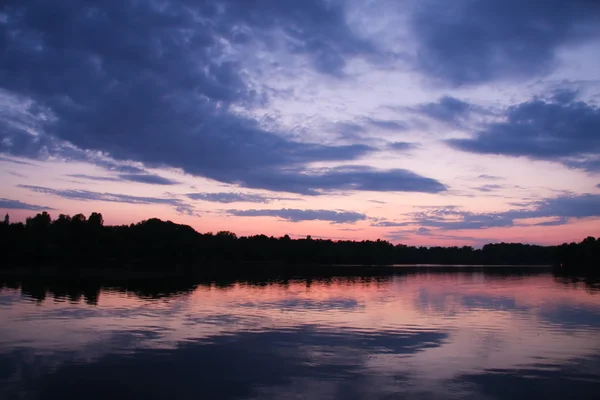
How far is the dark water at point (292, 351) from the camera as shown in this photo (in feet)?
58.0

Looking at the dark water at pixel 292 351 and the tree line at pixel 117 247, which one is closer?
the dark water at pixel 292 351

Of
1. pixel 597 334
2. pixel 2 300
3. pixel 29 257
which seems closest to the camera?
pixel 597 334

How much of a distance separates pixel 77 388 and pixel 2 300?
3109 cm

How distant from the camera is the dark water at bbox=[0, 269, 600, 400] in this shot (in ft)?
58.0

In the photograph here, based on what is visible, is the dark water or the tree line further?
the tree line

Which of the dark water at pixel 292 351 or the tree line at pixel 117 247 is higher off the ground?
the tree line at pixel 117 247

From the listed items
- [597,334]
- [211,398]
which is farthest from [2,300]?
[597,334]

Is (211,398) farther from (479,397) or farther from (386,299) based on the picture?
(386,299)

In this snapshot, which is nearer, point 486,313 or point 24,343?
point 24,343

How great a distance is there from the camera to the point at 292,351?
23797 mm

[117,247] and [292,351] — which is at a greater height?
[117,247]

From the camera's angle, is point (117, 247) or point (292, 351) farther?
point (117, 247)

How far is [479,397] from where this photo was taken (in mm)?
16953

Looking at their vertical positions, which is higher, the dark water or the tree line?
the tree line
